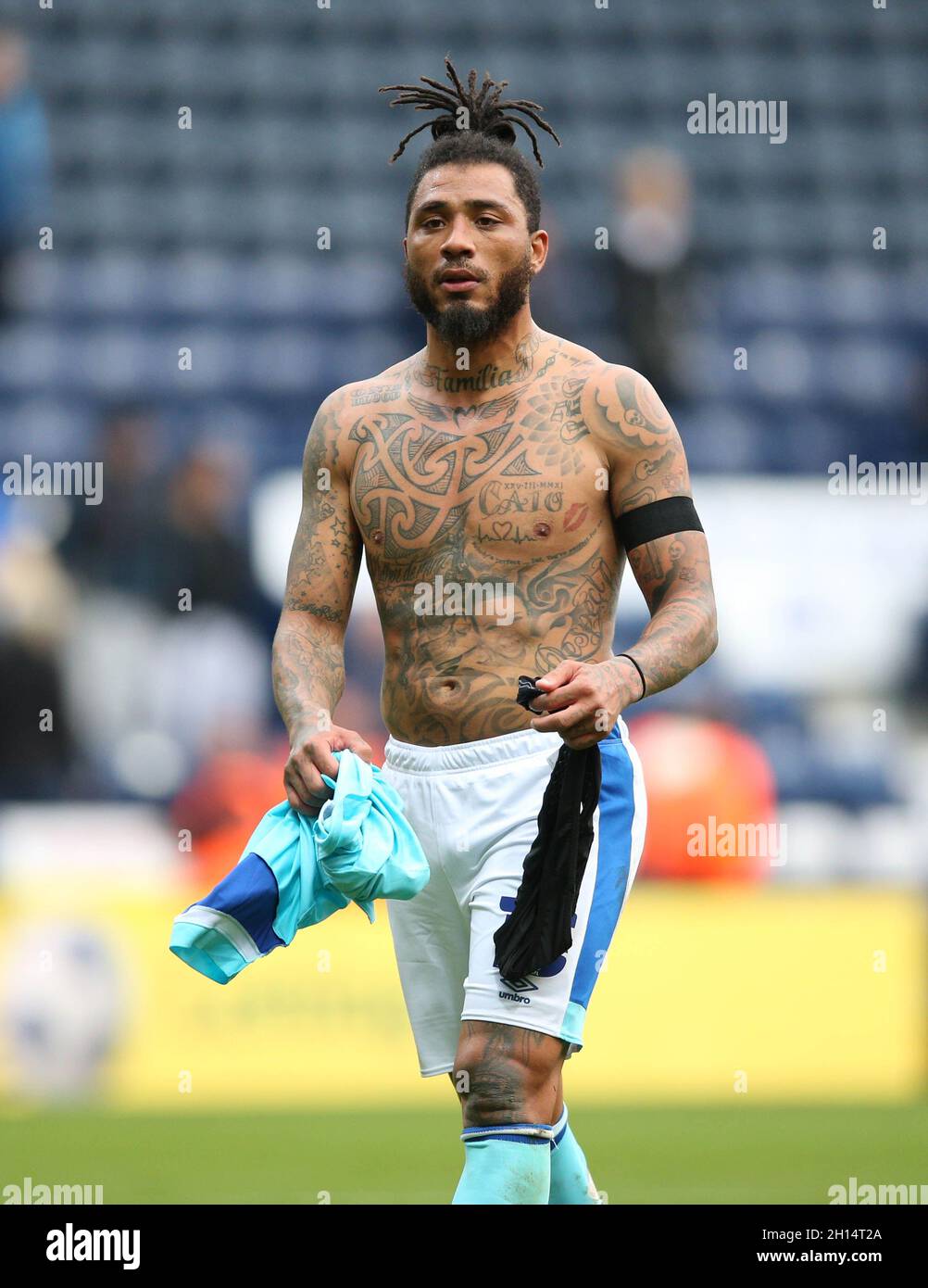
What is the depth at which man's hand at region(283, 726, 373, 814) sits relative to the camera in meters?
4.25

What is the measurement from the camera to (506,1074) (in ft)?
13.7

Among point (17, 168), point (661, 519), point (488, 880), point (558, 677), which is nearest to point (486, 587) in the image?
point (661, 519)

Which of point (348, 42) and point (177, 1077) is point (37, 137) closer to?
point (348, 42)

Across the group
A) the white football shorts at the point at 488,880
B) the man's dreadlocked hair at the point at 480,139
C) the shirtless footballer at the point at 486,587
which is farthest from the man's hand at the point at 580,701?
the man's dreadlocked hair at the point at 480,139

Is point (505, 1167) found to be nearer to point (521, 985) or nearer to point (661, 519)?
point (521, 985)

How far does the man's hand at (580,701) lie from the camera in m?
3.98

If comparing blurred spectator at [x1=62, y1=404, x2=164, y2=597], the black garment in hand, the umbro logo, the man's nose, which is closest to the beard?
the man's nose

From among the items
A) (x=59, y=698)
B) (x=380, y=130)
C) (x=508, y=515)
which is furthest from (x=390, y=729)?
(x=380, y=130)

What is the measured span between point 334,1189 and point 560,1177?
2441 mm

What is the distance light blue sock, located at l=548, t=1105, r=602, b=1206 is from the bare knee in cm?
28

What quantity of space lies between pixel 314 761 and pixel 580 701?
Answer: 0.64 metres

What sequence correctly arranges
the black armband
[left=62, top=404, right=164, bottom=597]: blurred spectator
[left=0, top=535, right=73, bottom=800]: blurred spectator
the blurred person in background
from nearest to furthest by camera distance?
the black armband
[left=0, top=535, right=73, bottom=800]: blurred spectator
[left=62, top=404, right=164, bottom=597]: blurred spectator
the blurred person in background

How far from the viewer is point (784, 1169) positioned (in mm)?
7270

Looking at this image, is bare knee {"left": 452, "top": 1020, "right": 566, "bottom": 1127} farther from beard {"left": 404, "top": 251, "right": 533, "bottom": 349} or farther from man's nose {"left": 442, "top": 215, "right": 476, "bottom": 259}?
man's nose {"left": 442, "top": 215, "right": 476, "bottom": 259}
